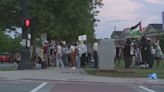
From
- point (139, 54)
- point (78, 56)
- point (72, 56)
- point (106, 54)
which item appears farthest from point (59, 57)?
point (106, 54)

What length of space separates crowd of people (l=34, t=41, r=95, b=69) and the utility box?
16.7 ft

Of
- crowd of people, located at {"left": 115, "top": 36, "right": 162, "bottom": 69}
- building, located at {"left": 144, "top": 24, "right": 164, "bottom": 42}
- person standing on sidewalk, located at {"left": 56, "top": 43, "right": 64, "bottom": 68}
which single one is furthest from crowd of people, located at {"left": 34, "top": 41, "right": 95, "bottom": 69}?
building, located at {"left": 144, "top": 24, "right": 164, "bottom": 42}

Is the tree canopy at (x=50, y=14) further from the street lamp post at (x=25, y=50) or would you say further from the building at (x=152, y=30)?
the building at (x=152, y=30)

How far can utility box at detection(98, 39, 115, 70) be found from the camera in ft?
92.0

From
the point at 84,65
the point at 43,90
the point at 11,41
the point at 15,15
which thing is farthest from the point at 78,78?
the point at 11,41

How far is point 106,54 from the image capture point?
2822 cm

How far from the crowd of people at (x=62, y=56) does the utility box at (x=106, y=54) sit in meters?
5.10

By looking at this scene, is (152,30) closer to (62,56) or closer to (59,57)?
(62,56)

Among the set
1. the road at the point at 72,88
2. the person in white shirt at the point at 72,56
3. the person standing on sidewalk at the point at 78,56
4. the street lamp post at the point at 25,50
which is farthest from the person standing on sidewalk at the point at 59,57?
the road at the point at 72,88

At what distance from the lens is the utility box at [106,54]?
1104 inches

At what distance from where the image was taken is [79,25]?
152 ft

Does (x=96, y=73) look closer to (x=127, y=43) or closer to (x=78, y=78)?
(x=78, y=78)

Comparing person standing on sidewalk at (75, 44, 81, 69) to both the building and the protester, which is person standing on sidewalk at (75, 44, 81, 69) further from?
the building

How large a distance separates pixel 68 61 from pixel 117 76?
12.0m
